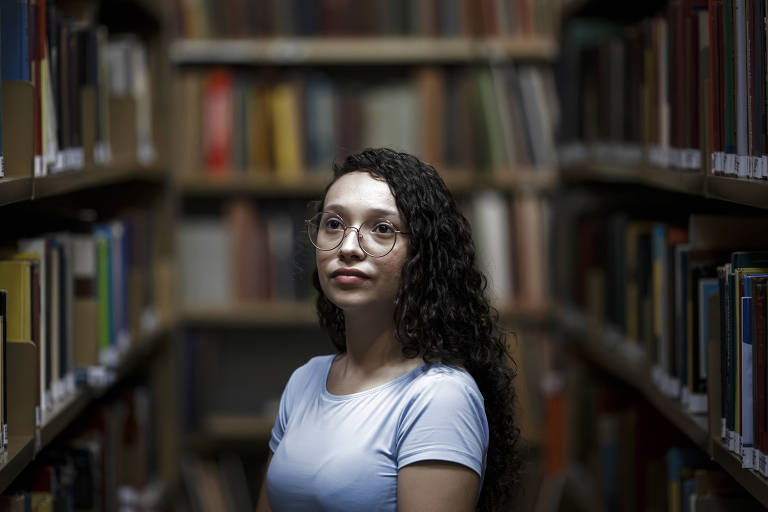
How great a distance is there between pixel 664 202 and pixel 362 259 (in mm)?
1507

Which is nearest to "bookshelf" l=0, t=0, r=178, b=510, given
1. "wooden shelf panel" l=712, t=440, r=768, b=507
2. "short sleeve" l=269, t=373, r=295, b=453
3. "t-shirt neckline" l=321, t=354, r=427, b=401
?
"short sleeve" l=269, t=373, r=295, b=453

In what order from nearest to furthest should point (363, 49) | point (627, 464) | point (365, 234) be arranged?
point (365, 234), point (627, 464), point (363, 49)

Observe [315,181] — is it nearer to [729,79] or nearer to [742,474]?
[729,79]

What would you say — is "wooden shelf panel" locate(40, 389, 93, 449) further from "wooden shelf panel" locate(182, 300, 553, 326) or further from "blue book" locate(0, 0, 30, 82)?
"wooden shelf panel" locate(182, 300, 553, 326)

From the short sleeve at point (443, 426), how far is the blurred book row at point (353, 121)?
6.06 ft

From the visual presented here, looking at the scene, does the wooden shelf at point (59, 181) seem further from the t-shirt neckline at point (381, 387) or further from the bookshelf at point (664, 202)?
the bookshelf at point (664, 202)

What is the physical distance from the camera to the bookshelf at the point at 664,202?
1.41 m

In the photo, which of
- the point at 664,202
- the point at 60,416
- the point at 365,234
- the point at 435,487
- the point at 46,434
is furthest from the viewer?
the point at 664,202

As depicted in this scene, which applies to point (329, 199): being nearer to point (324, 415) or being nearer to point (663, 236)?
point (324, 415)

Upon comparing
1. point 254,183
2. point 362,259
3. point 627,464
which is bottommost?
point 627,464

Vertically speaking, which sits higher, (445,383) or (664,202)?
(664,202)

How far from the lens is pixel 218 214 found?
3.33 m

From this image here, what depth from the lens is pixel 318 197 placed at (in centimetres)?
259

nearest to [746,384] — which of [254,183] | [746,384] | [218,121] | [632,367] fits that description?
[746,384]
